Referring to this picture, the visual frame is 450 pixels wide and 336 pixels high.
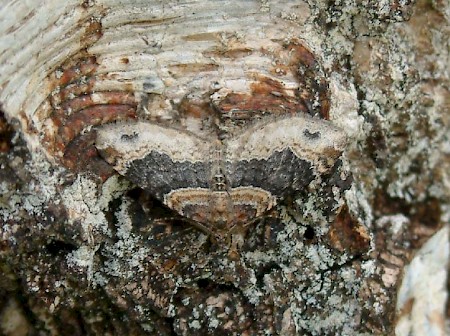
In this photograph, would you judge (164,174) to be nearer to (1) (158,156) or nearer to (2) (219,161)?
(1) (158,156)

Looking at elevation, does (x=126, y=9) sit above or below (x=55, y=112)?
above

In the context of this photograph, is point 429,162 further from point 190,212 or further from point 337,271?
point 190,212

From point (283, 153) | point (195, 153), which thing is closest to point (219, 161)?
point (195, 153)

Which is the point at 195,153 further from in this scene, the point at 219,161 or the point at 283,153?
the point at 283,153

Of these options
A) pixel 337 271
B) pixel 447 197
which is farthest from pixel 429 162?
pixel 337 271

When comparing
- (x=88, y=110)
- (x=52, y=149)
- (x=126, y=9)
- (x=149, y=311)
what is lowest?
(x=149, y=311)

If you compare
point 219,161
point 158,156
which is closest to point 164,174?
point 158,156

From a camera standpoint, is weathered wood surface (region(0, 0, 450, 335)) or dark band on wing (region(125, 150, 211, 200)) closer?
weathered wood surface (region(0, 0, 450, 335))

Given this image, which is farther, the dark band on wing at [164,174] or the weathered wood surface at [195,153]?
the dark band on wing at [164,174]
